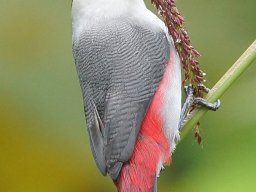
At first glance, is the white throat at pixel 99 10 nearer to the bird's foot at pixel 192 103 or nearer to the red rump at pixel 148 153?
the red rump at pixel 148 153

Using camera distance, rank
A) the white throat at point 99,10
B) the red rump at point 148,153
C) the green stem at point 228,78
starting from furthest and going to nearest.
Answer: the white throat at point 99,10, the red rump at point 148,153, the green stem at point 228,78

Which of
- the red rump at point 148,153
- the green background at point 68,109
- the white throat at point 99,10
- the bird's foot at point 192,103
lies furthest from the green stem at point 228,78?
the white throat at point 99,10

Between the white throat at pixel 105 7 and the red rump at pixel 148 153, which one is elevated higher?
the white throat at pixel 105 7

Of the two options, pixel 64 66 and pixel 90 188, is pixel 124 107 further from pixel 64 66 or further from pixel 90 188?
Result: pixel 64 66

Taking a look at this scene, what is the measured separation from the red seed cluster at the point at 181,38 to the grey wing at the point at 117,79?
43 centimetres

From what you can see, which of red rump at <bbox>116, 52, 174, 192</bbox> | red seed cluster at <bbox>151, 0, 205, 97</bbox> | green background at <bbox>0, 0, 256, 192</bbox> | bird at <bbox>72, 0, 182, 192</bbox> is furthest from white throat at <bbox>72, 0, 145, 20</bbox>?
red seed cluster at <bbox>151, 0, 205, 97</bbox>

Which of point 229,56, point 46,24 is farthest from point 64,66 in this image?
point 229,56

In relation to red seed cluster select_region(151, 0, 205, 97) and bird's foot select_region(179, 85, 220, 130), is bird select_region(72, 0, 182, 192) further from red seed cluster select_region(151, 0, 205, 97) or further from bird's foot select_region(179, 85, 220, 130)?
red seed cluster select_region(151, 0, 205, 97)

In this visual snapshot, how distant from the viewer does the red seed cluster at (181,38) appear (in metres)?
2.97

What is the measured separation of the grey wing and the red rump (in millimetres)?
37

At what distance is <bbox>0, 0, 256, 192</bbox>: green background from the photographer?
319 cm

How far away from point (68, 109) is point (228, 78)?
120 cm

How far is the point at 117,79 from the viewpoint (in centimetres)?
354

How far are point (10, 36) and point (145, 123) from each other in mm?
1207
